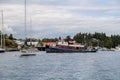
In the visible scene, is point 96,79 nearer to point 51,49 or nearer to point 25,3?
point 25,3

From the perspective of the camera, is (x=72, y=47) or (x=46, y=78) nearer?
(x=46, y=78)

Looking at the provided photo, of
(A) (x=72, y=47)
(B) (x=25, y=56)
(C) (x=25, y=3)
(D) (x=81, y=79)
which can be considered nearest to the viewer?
(D) (x=81, y=79)

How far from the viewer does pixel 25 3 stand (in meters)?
136

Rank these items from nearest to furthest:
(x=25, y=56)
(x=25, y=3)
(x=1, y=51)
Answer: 1. (x=25, y=56)
2. (x=25, y=3)
3. (x=1, y=51)

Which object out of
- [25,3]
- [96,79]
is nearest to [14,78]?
[96,79]

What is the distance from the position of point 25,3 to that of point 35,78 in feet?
275

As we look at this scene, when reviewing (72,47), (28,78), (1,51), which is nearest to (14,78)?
(28,78)

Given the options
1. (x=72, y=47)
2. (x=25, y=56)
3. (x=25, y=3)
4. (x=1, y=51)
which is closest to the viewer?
(x=25, y=56)

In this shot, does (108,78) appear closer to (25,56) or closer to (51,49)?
(25,56)

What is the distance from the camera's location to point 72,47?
653ft

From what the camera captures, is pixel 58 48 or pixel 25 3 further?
pixel 58 48

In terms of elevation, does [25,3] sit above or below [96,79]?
above

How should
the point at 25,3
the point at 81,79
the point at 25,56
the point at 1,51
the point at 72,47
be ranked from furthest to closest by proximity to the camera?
the point at 72,47, the point at 1,51, the point at 25,3, the point at 25,56, the point at 81,79

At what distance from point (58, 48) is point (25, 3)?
5804 centimetres
